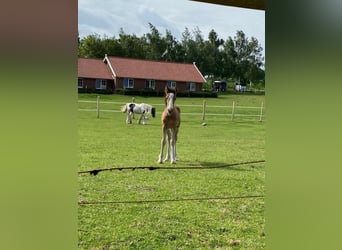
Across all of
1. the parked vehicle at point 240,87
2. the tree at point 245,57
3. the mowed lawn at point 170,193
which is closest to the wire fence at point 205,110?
the parked vehicle at point 240,87

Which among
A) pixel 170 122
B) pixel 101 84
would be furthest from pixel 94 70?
pixel 170 122

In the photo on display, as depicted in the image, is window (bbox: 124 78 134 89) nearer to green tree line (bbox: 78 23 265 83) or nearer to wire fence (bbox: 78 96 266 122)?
wire fence (bbox: 78 96 266 122)

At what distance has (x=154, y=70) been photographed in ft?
27.1

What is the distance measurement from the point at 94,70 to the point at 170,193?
6.43 metres

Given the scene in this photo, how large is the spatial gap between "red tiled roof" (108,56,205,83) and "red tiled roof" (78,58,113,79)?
0.62 ft

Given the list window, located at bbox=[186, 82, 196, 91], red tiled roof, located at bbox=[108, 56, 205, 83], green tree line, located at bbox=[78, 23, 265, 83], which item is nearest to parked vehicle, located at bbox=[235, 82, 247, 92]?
green tree line, located at bbox=[78, 23, 265, 83]

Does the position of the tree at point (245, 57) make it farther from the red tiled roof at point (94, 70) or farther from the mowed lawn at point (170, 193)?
the mowed lawn at point (170, 193)

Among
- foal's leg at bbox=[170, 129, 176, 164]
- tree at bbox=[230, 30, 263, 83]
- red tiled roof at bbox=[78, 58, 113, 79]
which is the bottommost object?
foal's leg at bbox=[170, 129, 176, 164]

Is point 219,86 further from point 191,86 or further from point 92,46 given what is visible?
point 92,46

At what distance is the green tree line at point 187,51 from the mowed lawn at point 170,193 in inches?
187

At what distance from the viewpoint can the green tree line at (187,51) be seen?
35.2ft

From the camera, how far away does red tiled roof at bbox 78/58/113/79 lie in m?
8.46
